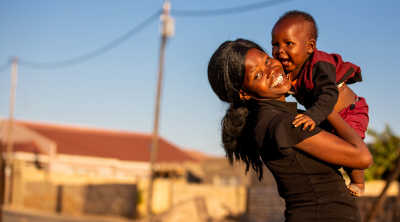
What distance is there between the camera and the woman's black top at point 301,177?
222 centimetres

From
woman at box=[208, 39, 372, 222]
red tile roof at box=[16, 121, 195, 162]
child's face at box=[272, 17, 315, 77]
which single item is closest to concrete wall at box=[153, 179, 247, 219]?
red tile roof at box=[16, 121, 195, 162]

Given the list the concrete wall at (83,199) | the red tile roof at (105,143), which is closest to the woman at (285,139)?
the concrete wall at (83,199)

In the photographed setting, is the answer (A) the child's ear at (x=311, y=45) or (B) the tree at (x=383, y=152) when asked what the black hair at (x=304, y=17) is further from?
(B) the tree at (x=383, y=152)

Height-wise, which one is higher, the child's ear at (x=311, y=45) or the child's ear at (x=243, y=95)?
the child's ear at (x=311, y=45)

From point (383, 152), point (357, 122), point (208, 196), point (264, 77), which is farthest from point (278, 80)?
point (208, 196)

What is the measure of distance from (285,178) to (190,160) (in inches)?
1411

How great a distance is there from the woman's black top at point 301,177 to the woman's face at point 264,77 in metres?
0.11

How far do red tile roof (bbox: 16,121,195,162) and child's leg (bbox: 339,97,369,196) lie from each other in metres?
33.0

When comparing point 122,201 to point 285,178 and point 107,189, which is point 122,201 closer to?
point 107,189

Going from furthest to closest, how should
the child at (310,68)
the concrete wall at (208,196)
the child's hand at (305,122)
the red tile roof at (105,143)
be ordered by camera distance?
the red tile roof at (105,143)
the concrete wall at (208,196)
the child at (310,68)
the child's hand at (305,122)

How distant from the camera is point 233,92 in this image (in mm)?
2615

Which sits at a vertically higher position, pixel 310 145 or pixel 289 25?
pixel 289 25

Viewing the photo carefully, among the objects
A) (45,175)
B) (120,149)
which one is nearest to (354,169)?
(45,175)

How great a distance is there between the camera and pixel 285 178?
234cm
